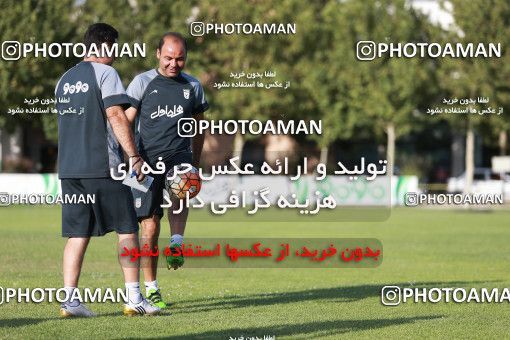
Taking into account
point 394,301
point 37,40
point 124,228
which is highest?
point 37,40

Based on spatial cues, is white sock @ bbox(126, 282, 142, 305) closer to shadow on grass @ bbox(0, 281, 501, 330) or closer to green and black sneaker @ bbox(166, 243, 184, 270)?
shadow on grass @ bbox(0, 281, 501, 330)

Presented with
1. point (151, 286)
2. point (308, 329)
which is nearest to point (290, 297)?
point (151, 286)

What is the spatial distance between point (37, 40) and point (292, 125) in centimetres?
3562

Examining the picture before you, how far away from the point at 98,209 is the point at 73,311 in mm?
915

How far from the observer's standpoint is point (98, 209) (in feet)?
34.2

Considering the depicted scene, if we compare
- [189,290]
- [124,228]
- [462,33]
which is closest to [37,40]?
[462,33]

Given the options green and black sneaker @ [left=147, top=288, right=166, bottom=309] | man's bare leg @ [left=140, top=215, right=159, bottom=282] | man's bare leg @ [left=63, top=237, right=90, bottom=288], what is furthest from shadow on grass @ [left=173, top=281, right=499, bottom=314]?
man's bare leg @ [left=63, top=237, right=90, bottom=288]

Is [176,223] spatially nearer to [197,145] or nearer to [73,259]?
[197,145]

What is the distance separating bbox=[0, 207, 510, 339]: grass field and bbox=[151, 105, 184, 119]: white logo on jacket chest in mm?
1866

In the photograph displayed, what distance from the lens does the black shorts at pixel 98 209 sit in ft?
34.1

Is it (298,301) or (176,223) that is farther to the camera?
(298,301)

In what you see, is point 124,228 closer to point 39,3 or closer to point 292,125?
point 292,125

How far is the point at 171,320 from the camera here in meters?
10.4

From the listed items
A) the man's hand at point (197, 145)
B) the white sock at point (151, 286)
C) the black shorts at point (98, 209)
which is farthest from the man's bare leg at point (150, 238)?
the black shorts at point (98, 209)
